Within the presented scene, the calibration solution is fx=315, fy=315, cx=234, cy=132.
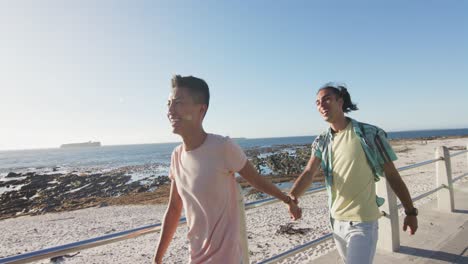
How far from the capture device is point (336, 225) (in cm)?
238

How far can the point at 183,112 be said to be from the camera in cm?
160

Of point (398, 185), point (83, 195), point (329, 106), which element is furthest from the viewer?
point (83, 195)

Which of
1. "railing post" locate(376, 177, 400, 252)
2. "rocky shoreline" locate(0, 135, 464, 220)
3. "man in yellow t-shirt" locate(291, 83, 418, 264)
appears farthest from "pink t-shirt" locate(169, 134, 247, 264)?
"rocky shoreline" locate(0, 135, 464, 220)

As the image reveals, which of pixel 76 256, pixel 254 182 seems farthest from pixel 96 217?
pixel 254 182

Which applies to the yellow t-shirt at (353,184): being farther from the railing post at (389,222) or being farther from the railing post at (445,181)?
the railing post at (445,181)

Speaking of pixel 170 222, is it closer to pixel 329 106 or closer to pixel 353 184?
pixel 353 184

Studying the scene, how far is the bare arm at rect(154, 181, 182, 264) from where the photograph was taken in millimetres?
1855

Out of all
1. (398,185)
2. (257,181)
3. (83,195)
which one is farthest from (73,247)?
(83,195)

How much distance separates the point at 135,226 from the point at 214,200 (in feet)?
42.5

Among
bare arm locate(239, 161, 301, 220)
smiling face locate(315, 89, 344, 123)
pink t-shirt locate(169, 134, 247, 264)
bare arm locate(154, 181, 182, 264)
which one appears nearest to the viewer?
pink t-shirt locate(169, 134, 247, 264)

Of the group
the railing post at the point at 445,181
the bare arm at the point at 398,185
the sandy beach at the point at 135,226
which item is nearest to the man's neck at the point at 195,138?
the bare arm at the point at 398,185

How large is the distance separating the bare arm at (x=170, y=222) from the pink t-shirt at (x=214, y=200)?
28 centimetres

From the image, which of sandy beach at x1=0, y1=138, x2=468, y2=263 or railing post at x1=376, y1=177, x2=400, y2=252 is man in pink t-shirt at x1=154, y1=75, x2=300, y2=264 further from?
sandy beach at x1=0, y1=138, x2=468, y2=263

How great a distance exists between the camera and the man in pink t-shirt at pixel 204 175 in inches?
61.0
